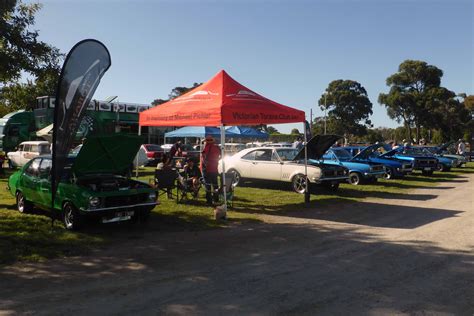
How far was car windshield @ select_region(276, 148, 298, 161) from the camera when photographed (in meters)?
14.3

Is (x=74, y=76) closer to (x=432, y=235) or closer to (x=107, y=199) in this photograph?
(x=107, y=199)

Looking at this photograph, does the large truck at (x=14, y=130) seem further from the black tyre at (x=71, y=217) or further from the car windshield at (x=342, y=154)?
the black tyre at (x=71, y=217)

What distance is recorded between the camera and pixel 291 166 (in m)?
13.7

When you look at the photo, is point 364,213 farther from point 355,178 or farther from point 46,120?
point 46,120

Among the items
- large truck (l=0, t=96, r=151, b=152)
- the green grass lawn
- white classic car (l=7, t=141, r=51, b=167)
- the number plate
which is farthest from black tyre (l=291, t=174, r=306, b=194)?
large truck (l=0, t=96, r=151, b=152)

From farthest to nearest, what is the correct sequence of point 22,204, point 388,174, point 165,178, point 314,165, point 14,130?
point 14,130 → point 388,174 → point 314,165 → point 165,178 → point 22,204

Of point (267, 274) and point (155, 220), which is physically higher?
point (155, 220)

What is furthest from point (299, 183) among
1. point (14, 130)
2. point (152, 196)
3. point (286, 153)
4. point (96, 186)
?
point (14, 130)

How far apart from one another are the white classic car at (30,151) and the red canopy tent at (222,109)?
11990 millimetres

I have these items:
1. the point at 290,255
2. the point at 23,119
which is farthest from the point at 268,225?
the point at 23,119

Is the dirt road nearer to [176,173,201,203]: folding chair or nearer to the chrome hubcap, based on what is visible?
[176,173,201,203]: folding chair

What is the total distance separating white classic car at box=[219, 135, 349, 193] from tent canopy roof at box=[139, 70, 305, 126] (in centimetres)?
216

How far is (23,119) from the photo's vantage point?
28.0m

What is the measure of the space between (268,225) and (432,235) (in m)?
3.18
